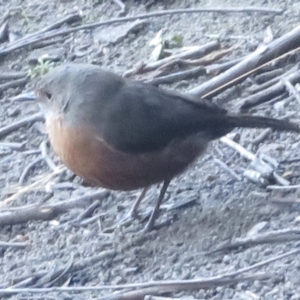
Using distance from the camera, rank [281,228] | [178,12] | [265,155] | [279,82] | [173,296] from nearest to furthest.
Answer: [173,296] < [281,228] < [265,155] < [279,82] < [178,12]

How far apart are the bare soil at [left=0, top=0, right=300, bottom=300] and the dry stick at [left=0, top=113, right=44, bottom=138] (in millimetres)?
39

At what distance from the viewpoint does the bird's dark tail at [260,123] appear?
4.86 m

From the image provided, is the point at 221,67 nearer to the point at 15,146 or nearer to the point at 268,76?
the point at 268,76

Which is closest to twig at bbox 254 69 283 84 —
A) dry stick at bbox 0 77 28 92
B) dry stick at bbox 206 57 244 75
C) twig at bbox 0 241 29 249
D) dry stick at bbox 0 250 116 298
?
dry stick at bbox 206 57 244 75

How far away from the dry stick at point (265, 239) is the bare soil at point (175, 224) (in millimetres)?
23

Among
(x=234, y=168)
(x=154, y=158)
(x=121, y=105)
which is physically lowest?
(x=234, y=168)

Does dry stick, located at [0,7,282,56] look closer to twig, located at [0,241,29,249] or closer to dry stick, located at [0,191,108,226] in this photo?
dry stick, located at [0,191,108,226]

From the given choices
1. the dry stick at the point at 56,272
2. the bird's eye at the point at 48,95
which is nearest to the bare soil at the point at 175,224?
the dry stick at the point at 56,272

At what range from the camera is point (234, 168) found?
5.10 meters

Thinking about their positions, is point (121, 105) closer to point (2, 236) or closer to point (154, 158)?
point (154, 158)

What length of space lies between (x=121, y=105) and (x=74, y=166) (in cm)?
41

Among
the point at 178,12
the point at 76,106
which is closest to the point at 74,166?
the point at 76,106

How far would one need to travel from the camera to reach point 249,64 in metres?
5.73

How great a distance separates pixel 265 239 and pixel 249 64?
186cm
